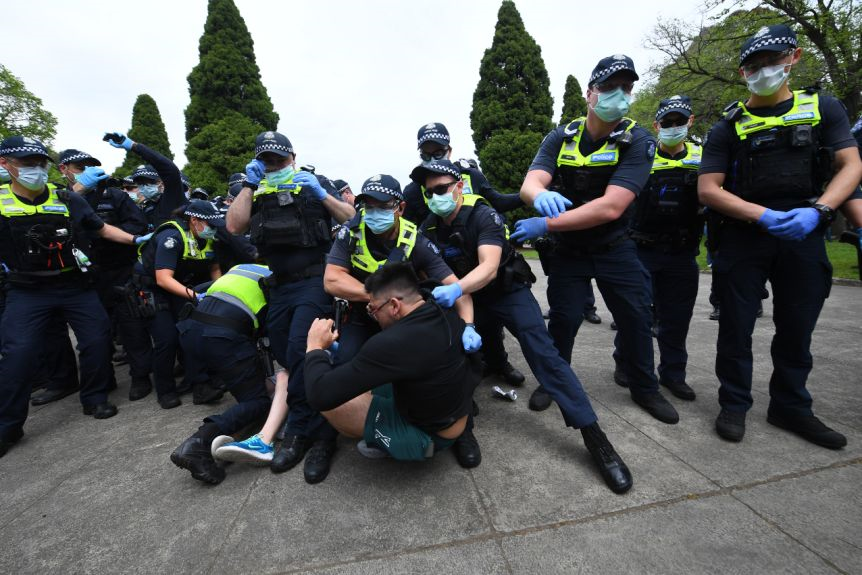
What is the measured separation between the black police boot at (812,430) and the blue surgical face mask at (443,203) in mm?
2612

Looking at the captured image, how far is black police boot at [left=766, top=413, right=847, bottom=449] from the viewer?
2295mm

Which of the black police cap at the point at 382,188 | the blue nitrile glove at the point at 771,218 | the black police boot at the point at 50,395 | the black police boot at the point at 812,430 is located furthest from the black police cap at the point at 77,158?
the black police boot at the point at 812,430

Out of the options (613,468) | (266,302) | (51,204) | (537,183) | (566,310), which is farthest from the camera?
(51,204)

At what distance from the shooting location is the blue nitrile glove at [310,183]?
2992mm

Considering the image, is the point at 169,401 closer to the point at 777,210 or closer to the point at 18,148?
the point at 18,148

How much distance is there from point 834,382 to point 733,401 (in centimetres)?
138

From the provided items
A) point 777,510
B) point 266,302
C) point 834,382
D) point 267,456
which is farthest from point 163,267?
point 834,382

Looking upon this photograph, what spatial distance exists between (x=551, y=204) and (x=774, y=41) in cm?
156

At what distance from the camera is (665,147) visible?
11.8 feet

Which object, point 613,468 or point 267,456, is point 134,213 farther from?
point 613,468

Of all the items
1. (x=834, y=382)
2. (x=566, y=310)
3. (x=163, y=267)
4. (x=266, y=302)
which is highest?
(x=163, y=267)

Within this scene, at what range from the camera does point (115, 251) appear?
14.5 ft

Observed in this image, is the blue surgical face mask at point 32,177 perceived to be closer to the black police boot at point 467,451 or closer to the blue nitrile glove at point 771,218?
the black police boot at point 467,451

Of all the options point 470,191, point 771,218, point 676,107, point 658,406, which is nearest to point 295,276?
point 470,191
